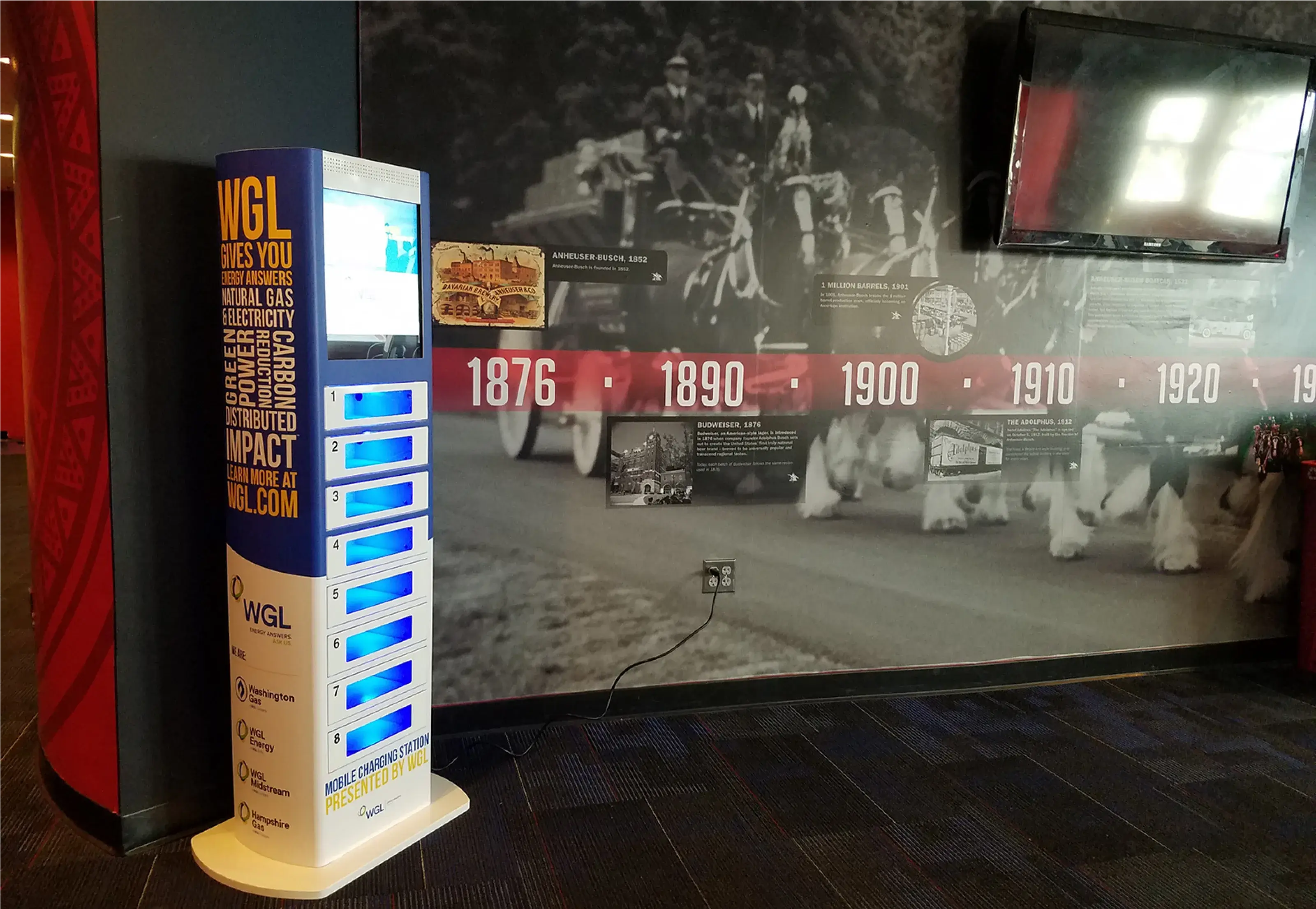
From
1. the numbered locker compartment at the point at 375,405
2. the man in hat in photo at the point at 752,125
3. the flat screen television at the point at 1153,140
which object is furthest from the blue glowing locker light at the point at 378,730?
the flat screen television at the point at 1153,140

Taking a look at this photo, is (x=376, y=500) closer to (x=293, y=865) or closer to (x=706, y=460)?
(x=293, y=865)

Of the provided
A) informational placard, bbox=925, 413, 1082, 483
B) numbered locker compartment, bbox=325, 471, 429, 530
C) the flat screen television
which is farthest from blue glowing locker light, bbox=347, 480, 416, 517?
the flat screen television

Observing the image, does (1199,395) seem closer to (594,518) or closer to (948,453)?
(948,453)

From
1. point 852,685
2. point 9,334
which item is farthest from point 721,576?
point 9,334

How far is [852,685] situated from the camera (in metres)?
3.28

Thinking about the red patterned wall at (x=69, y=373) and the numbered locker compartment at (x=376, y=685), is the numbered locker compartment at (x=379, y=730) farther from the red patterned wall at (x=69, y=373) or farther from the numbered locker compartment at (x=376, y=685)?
the red patterned wall at (x=69, y=373)

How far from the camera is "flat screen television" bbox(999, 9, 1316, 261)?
305cm

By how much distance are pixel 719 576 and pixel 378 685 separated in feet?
4.16

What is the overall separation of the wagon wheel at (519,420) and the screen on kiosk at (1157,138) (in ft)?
5.84

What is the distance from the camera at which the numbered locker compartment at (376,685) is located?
2.14 meters

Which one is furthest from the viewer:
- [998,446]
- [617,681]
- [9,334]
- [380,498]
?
[9,334]

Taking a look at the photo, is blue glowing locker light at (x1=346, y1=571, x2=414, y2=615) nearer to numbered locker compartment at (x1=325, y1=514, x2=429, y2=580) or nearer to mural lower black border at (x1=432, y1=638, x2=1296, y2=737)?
numbered locker compartment at (x1=325, y1=514, x2=429, y2=580)

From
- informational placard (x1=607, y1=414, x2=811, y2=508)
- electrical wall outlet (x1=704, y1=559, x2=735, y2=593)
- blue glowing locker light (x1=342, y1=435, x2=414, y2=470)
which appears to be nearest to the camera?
blue glowing locker light (x1=342, y1=435, x2=414, y2=470)

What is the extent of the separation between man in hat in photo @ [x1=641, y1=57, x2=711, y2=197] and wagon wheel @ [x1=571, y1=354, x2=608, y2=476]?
65cm
